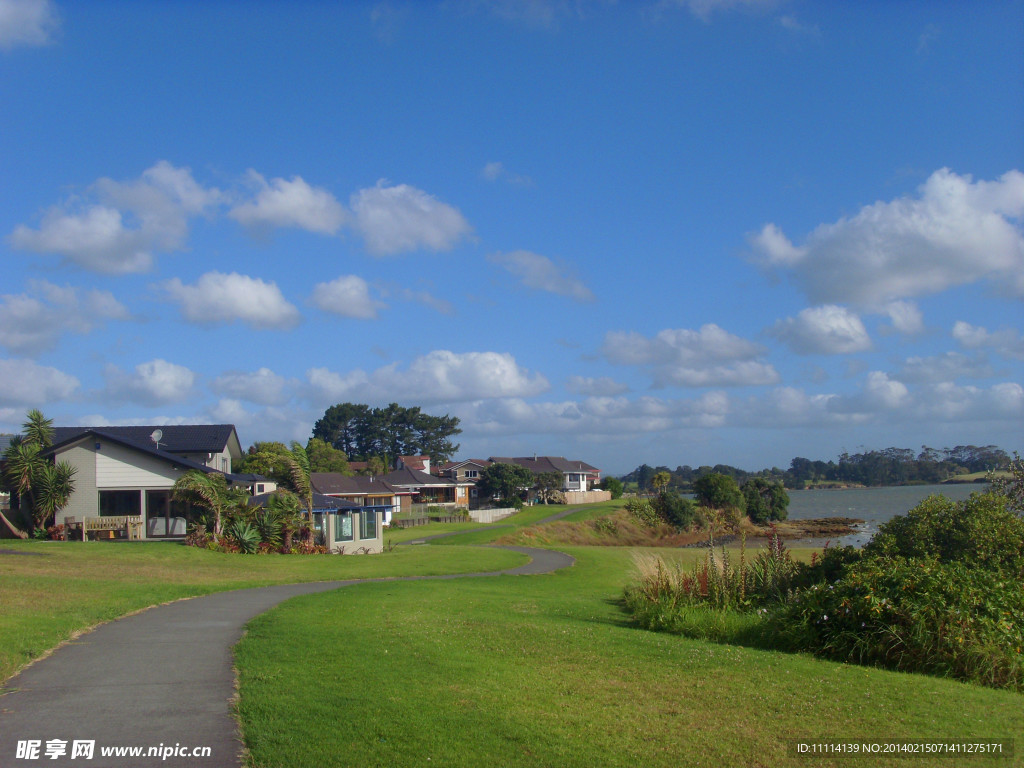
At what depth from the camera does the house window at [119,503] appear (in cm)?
4147

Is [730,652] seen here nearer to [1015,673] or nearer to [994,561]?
[1015,673]

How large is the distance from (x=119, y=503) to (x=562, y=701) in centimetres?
3929

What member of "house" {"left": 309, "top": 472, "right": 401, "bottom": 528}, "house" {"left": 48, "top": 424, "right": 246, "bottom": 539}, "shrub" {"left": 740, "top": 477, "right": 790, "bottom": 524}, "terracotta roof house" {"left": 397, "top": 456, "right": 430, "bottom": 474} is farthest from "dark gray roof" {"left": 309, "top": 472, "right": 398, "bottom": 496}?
"terracotta roof house" {"left": 397, "top": 456, "right": 430, "bottom": 474}

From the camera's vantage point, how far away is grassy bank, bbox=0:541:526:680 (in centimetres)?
1352

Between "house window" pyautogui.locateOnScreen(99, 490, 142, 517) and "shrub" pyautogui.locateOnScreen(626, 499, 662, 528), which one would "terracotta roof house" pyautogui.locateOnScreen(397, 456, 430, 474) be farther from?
"house window" pyautogui.locateOnScreen(99, 490, 142, 517)

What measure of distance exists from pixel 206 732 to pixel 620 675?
4.62 meters

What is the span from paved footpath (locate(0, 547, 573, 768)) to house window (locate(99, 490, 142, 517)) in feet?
98.1

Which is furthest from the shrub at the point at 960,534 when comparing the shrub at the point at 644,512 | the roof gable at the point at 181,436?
the shrub at the point at 644,512

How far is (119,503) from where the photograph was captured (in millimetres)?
41875

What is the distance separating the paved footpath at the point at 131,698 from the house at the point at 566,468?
9734 centimetres

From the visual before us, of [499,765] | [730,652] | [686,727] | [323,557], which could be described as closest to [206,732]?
[499,765]

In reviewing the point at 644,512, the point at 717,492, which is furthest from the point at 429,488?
the point at 717,492

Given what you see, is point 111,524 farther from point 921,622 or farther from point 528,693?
point 921,622

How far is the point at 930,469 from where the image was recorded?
162m
